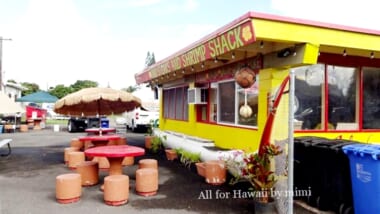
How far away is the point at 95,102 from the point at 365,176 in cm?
907

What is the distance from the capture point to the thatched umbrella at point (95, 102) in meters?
9.24

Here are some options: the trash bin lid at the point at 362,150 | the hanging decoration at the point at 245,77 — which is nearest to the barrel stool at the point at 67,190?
the hanging decoration at the point at 245,77

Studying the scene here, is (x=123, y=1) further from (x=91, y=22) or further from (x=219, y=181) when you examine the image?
(x=219, y=181)

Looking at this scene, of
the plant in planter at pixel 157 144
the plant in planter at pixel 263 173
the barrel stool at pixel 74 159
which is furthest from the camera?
the plant in planter at pixel 157 144

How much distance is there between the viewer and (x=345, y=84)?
23.4ft

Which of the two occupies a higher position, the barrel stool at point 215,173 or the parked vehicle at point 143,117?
the parked vehicle at point 143,117

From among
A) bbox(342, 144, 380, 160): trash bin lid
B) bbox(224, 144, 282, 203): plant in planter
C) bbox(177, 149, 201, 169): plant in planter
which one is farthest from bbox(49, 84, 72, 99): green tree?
bbox(342, 144, 380, 160): trash bin lid

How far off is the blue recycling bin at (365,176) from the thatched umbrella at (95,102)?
6.65 meters

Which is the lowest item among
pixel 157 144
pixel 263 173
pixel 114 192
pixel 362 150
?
pixel 114 192

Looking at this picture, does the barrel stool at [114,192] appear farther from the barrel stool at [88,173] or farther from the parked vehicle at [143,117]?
the parked vehicle at [143,117]

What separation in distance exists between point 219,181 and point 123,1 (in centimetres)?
1063

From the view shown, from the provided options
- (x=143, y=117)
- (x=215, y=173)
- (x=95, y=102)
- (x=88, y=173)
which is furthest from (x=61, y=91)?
(x=215, y=173)

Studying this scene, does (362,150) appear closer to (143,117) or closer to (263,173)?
(263,173)

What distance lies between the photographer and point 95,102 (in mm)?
11258
